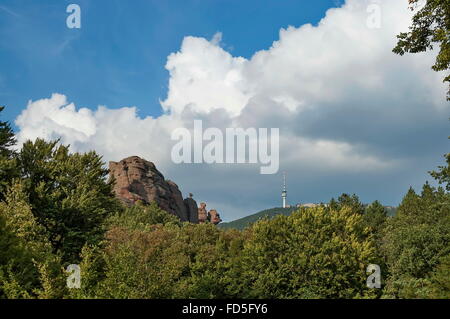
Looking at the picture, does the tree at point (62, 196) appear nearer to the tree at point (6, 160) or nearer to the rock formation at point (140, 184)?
the tree at point (6, 160)

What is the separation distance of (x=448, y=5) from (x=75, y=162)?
38131mm

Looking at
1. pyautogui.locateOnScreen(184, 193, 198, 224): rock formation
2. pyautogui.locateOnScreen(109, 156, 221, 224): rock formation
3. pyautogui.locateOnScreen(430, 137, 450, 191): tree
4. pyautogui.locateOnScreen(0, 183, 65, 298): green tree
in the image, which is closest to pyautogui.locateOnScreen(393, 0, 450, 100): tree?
pyautogui.locateOnScreen(430, 137, 450, 191): tree

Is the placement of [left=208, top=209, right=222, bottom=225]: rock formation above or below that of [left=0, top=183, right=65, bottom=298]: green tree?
above

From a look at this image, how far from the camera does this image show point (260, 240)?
5222cm

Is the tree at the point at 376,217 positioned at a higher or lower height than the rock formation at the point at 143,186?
lower

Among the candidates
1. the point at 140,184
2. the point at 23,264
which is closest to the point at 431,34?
the point at 23,264

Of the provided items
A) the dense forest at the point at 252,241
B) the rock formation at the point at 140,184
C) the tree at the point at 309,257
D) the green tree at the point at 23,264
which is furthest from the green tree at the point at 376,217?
the green tree at the point at 23,264

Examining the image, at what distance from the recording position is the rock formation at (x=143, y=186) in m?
126

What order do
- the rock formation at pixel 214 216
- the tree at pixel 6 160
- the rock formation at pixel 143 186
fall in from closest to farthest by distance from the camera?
the tree at pixel 6 160 → the rock formation at pixel 143 186 → the rock formation at pixel 214 216

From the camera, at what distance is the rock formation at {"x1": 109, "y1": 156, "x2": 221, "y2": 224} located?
126 meters

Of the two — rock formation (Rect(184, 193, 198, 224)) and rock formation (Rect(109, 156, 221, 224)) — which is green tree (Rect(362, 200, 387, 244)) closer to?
rock formation (Rect(109, 156, 221, 224))
